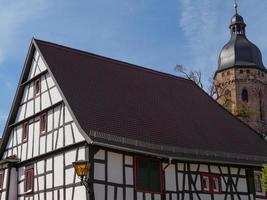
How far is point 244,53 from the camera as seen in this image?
72438 mm

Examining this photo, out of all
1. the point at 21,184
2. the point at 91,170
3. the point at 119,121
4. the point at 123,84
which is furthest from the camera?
the point at 123,84

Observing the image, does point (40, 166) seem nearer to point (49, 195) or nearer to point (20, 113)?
point (49, 195)

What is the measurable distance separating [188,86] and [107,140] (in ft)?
41.8

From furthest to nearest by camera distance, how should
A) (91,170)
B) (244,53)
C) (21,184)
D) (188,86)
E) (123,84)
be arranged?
(244,53) → (188,86) → (123,84) → (21,184) → (91,170)

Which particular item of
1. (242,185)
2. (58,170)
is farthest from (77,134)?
(242,185)

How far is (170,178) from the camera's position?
86.3ft

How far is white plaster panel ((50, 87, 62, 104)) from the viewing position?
2670cm

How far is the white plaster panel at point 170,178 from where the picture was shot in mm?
26117

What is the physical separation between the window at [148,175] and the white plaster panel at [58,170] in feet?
10.5

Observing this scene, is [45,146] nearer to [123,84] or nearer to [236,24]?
[123,84]

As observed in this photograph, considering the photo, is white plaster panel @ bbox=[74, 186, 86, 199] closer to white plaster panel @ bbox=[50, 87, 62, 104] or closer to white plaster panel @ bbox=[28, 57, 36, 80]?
white plaster panel @ bbox=[50, 87, 62, 104]

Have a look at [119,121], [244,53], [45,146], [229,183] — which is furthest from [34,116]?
[244,53]

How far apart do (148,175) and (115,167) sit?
189cm

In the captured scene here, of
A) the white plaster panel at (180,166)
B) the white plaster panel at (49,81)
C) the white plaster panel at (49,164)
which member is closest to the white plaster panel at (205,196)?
the white plaster panel at (180,166)
